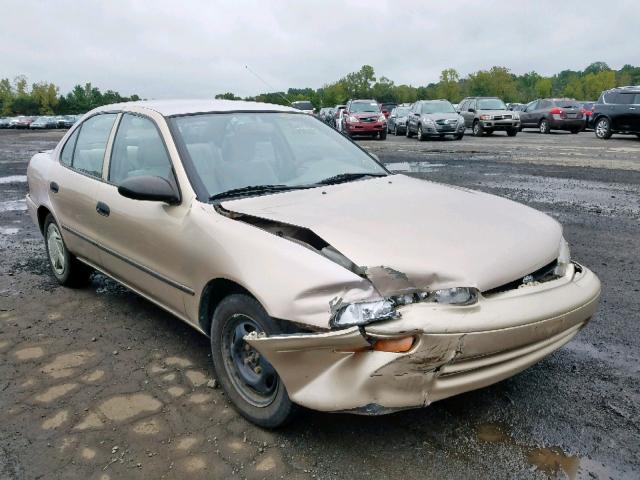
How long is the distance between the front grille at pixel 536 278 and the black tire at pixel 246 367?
3.18 feet

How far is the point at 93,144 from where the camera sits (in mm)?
4281

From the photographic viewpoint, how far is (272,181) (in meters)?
3.39

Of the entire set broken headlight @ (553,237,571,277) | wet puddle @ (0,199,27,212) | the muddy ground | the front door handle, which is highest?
the front door handle

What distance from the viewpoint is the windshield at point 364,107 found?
25.8 meters

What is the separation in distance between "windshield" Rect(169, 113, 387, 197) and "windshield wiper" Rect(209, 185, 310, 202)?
0.03 meters

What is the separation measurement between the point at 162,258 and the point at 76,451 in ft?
3.63

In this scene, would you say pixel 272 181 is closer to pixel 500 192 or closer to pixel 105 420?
pixel 105 420


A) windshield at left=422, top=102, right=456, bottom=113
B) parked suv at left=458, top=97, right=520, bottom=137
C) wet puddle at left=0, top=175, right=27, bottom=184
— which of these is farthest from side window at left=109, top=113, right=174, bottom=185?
parked suv at left=458, top=97, right=520, bottom=137

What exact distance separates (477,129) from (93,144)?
2318 centimetres

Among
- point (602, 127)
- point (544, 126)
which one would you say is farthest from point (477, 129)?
point (602, 127)

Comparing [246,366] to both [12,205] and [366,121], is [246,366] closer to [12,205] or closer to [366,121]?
[12,205]

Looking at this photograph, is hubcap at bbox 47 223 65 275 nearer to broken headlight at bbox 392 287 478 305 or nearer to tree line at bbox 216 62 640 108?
broken headlight at bbox 392 287 478 305

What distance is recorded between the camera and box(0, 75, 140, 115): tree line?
106 m

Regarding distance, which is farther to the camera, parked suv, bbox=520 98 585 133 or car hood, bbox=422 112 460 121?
parked suv, bbox=520 98 585 133
